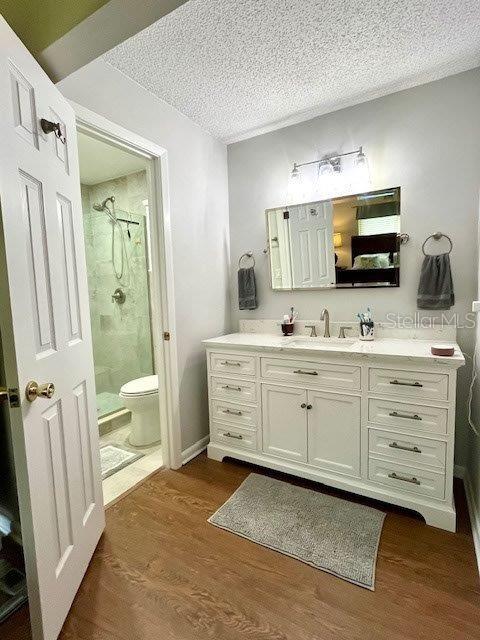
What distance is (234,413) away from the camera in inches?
88.9

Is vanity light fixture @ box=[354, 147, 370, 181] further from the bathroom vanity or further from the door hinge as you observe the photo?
the door hinge

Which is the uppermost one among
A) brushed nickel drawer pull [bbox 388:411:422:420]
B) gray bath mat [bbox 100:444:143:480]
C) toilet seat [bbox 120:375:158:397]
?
brushed nickel drawer pull [bbox 388:411:422:420]

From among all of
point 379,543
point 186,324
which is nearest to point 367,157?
point 186,324

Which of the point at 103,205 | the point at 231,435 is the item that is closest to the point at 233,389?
the point at 231,435

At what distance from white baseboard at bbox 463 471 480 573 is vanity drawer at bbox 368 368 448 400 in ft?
1.94

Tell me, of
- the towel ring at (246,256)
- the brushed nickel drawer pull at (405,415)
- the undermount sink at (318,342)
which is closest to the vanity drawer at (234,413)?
the undermount sink at (318,342)

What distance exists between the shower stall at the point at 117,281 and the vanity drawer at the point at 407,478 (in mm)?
2297

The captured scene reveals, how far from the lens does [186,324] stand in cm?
235

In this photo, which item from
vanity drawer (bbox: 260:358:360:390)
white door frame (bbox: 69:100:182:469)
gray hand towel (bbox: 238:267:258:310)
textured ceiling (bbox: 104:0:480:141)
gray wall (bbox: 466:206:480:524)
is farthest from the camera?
gray hand towel (bbox: 238:267:258:310)

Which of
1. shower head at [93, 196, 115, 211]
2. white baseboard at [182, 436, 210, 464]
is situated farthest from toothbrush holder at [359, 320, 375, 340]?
shower head at [93, 196, 115, 211]

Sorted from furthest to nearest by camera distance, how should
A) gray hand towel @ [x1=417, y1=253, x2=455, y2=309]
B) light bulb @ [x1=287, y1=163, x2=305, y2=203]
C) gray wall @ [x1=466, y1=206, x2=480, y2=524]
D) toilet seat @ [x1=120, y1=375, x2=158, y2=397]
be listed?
1. toilet seat @ [x1=120, y1=375, x2=158, y2=397]
2. light bulb @ [x1=287, y1=163, x2=305, y2=203]
3. gray hand towel @ [x1=417, y1=253, x2=455, y2=309]
4. gray wall @ [x1=466, y1=206, x2=480, y2=524]

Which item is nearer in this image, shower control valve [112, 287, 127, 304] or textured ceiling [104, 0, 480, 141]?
textured ceiling [104, 0, 480, 141]

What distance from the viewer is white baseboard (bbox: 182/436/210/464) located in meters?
2.35

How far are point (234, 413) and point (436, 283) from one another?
1556 mm
